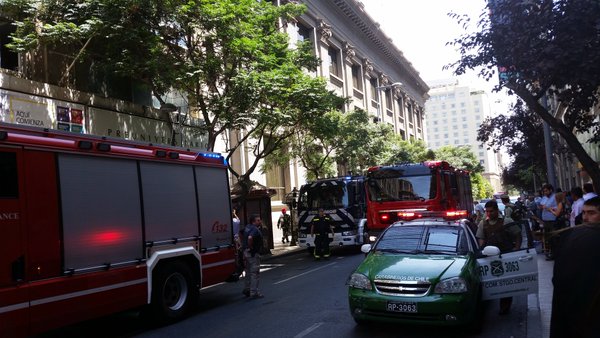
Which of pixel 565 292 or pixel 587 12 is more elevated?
pixel 587 12

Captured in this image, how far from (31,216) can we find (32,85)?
9.20 m

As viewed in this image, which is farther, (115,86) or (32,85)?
(115,86)

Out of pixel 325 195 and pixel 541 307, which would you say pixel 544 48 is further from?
pixel 325 195

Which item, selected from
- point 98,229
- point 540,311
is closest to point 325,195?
point 540,311

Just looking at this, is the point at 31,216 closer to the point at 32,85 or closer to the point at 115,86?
the point at 32,85

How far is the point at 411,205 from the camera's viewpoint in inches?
631

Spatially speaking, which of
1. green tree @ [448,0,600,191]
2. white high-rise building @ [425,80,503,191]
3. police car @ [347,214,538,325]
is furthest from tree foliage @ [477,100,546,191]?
white high-rise building @ [425,80,503,191]

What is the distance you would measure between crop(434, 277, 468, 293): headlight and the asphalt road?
30.2 inches

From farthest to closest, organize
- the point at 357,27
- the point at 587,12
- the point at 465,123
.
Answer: the point at 465,123 < the point at 357,27 < the point at 587,12

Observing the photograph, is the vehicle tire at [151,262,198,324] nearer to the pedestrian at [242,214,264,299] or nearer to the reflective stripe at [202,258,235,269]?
the reflective stripe at [202,258,235,269]

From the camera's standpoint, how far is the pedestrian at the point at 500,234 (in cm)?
805

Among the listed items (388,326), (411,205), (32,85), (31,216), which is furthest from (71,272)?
(411,205)

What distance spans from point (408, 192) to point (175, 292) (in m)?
9.42

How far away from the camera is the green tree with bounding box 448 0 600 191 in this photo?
29.9 feet
